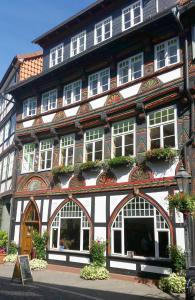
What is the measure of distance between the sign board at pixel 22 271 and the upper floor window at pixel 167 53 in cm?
927

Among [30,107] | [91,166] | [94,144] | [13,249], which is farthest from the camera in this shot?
[30,107]

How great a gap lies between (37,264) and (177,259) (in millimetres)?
7409

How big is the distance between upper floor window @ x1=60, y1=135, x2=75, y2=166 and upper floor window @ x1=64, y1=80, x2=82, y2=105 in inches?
78.4

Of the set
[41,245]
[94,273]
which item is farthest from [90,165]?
[41,245]

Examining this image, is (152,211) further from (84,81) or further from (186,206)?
(84,81)

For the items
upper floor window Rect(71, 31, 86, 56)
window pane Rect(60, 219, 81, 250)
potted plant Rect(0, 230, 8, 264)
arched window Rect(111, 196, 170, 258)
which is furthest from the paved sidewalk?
upper floor window Rect(71, 31, 86, 56)

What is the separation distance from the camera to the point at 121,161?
14656 millimetres

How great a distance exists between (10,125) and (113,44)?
444 inches

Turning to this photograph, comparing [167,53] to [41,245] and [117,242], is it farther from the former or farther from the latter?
[41,245]

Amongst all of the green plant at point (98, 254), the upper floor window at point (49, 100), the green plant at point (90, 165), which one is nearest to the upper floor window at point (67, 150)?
the green plant at point (90, 165)

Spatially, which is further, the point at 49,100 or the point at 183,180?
the point at 49,100

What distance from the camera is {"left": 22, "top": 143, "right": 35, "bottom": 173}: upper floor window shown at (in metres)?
19.9

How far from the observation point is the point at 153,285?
1270cm

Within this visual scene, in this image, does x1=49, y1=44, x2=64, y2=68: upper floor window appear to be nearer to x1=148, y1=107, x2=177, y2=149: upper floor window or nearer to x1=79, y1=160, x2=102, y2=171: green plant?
x1=79, y1=160, x2=102, y2=171: green plant
